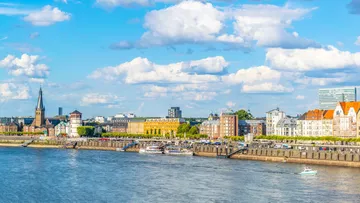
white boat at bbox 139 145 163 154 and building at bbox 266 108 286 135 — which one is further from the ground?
building at bbox 266 108 286 135

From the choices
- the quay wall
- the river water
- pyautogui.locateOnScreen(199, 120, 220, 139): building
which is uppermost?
pyautogui.locateOnScreen(199, 120, 220, 139): building

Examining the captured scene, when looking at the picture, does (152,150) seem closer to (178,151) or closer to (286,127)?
(178,151)

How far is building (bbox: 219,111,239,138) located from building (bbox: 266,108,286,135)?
381 inches

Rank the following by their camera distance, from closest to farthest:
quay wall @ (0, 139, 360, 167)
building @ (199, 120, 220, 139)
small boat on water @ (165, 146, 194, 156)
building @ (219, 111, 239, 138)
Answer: quay wall @ (0, 139, 360, 167)
small boat on water @ (165, 146, 194, 156)
building @ (219, 111, 239, 138)
building @ (199, 120, 220, 139)

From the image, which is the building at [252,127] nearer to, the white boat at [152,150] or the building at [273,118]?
the building at [273,118]

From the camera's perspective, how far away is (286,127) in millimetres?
171625

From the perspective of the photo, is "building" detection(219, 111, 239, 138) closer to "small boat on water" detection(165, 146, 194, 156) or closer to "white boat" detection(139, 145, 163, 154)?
"white boat" detection(139, 145, 163, 154)

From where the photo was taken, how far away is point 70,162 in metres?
106

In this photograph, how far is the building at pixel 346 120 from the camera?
14075 centimetres

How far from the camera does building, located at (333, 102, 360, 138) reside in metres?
141

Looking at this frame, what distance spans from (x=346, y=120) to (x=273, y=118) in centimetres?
3842

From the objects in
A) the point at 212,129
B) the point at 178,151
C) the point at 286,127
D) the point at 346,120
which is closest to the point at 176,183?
the point at 178,151

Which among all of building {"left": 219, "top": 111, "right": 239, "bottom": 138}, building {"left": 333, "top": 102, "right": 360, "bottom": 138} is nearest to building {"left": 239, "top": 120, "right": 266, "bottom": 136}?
building {"left": 219, "top": 111, "right": 239, "bottom": 138}

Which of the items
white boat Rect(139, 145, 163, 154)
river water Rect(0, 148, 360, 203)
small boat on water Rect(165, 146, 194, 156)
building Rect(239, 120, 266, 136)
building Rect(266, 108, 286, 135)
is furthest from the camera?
building Rect(239, 120, 266, 136)
